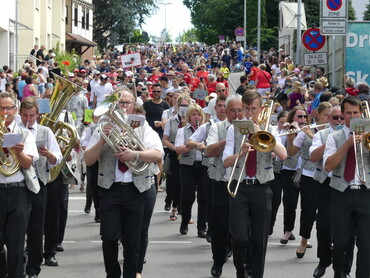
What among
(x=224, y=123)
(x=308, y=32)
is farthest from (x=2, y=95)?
(x=308, y=32)

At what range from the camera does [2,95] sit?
28.8ft

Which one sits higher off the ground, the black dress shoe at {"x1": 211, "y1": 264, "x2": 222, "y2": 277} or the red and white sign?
the red and white sign

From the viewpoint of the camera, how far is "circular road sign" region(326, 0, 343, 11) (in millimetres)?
18266

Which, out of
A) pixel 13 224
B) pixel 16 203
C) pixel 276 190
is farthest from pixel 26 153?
pixel 276 190

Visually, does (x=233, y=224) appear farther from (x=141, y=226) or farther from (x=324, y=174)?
(x=324, y=174)

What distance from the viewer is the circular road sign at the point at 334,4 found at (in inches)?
719

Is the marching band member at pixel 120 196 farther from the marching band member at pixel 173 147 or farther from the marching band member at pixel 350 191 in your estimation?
the marching band member at pixel 173 147

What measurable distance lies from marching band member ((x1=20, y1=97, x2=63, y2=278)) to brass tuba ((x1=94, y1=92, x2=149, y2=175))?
1065 mm

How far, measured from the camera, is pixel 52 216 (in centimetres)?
1090

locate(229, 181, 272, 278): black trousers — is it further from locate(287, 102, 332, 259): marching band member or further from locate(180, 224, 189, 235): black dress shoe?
locate(180, 224, 189, 235): black dress shoe

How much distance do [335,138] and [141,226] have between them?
2065mm

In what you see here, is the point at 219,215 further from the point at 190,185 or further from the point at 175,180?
the point at 175,180

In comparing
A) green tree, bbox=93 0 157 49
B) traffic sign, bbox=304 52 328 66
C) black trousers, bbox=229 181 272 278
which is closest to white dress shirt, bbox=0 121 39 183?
black trousers, bbox=229 181 272 278

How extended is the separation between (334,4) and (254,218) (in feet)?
33.6
